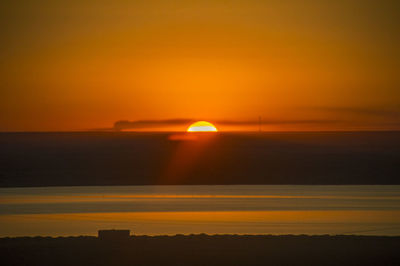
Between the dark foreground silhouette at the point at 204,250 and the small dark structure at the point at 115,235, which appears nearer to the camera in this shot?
the dark foreground silhouette at the point at 204,250

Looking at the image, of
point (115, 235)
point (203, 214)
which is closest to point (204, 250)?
point (115, 235)

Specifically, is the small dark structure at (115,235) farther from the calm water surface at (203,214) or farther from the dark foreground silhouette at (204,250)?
the calm water surface at (203,214)

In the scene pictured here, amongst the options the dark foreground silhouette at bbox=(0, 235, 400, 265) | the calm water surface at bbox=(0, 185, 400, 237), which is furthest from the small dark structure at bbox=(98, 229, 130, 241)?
the calm water surface at bbox=(0, 185, 400, 237)

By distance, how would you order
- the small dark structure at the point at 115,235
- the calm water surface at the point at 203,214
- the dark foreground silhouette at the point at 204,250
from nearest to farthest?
the dark foreground silhouette at the point at 204,250
the small dark structure at the point at 115,235
the calm water surface at the point at 203,214

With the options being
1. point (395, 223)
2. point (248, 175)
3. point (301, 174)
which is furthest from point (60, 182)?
point (395, 223)

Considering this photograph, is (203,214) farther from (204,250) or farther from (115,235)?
(204,250)

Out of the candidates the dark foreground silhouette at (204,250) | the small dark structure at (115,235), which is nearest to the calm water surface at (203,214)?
the dark foreground silhouette at (204,250)
